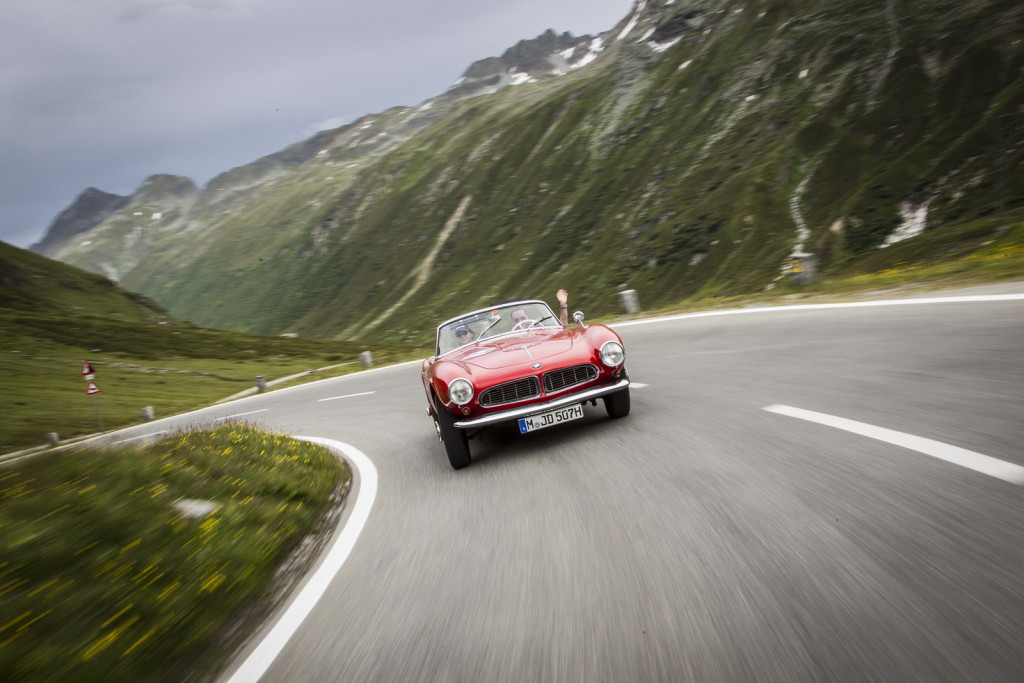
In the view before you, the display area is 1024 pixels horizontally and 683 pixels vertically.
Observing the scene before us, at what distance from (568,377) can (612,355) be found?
48 cm

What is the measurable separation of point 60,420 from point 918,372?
41315 millimetres

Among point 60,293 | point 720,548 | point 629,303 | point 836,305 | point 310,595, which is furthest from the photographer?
point 60,293

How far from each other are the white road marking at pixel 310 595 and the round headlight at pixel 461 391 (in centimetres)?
111

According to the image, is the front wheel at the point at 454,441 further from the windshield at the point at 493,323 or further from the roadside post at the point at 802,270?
the roadside post at the point at 802,270

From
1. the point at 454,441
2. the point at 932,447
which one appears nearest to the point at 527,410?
the point at 454,441

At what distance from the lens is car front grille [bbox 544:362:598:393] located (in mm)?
5934

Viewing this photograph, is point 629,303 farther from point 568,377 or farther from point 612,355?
point 568,377

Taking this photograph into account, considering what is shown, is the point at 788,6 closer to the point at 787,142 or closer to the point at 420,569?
the point at 787,142

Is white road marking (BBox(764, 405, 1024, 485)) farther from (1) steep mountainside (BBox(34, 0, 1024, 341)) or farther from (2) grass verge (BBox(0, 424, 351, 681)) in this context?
(1) steep mountainside (BBox(34, 0, 1024, 341))

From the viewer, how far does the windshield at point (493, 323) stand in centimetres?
761

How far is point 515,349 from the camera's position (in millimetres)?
6414

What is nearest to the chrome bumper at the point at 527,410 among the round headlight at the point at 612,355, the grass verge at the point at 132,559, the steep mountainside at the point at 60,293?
the round headlight at the point at 612,355

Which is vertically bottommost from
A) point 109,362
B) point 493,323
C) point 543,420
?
point 543,420

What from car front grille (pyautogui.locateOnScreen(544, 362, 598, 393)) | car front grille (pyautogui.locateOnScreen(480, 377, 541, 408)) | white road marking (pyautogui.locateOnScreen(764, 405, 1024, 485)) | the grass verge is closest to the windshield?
car front grille (pyautogui.locateOnScreen(544, 362, 598, 393))
